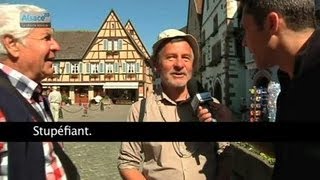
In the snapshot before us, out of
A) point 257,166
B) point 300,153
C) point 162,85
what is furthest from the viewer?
point 257,166

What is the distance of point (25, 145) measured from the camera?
0.71m

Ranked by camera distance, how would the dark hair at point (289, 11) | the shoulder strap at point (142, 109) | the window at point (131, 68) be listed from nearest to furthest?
the dark hair at point (289, 11), the shoulder strap at point (142, 109), the window at point (131, 68)

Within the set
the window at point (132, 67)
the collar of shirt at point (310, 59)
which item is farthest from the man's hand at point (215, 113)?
the window at point (132, 67)

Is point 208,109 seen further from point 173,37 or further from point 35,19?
point 35,19

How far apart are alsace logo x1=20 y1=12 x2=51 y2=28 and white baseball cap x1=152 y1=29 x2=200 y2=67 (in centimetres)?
39

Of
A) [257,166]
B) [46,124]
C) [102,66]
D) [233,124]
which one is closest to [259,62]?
[233,124]

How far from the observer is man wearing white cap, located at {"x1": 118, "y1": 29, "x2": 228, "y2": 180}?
114cm

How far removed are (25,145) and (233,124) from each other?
1.10 feet

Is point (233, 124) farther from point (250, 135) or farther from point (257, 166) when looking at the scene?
point (257, 166)

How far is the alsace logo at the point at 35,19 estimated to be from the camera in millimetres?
876

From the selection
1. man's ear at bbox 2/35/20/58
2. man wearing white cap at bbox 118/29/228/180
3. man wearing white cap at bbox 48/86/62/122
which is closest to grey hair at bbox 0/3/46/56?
man's ear at bbox 2/35/20/58

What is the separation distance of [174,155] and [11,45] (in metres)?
0.50

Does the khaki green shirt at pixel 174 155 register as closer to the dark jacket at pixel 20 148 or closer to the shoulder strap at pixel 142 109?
the shoulder strap at pixel 142 109

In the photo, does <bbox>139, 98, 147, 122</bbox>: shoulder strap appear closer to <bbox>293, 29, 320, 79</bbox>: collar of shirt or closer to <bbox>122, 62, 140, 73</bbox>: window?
<bbox>293, 29, 320, 79</bbox>: collar of shirt
